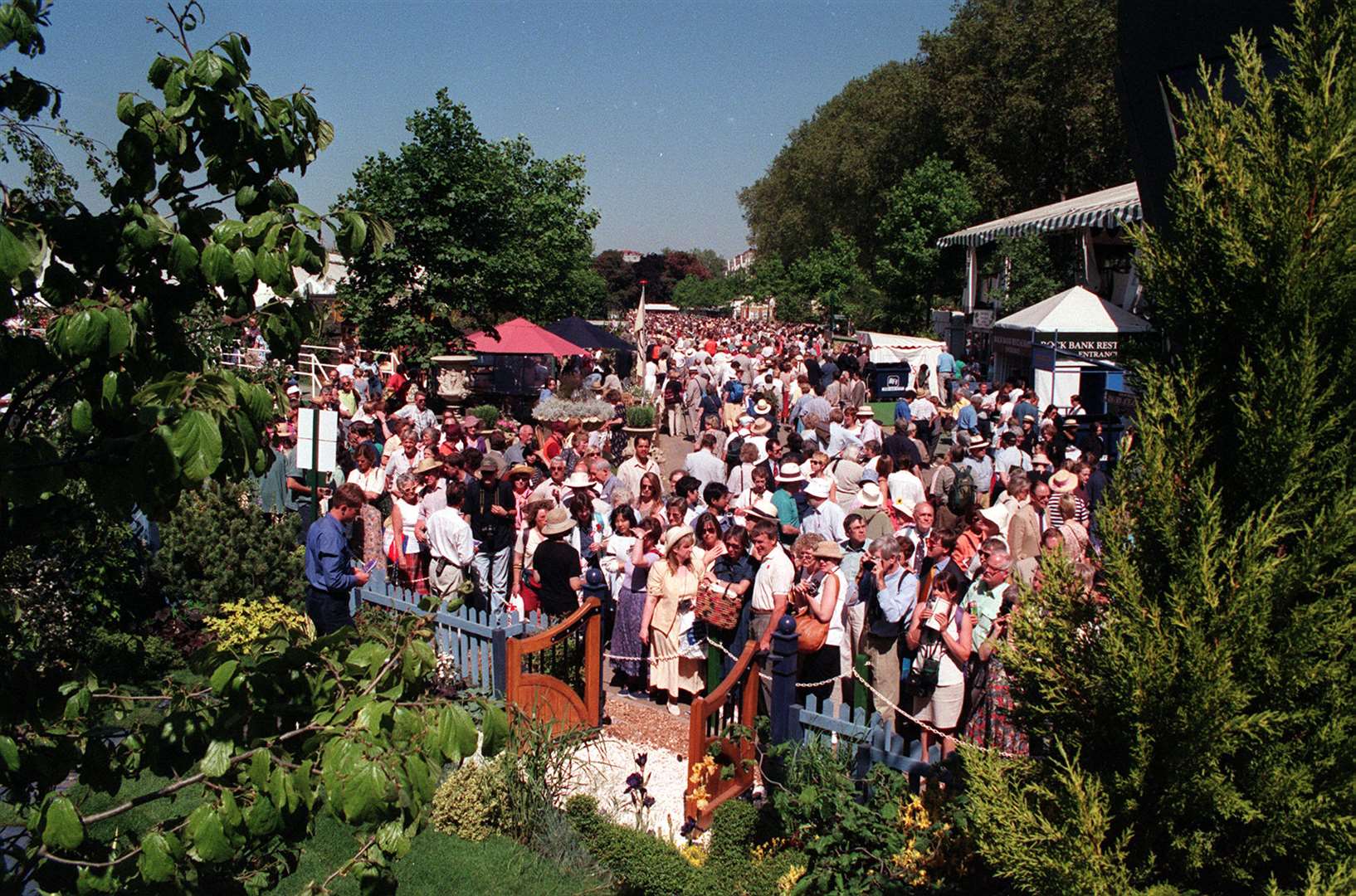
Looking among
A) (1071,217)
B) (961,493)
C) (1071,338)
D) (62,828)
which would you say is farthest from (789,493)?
(1071,217)

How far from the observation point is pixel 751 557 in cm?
851

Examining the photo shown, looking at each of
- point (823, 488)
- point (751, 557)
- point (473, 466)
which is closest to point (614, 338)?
point (473, 466)

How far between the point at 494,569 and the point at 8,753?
7.45 metres

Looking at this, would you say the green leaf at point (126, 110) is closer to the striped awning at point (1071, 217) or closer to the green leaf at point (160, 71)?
the green leaf at point (160, 71)

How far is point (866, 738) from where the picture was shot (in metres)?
6.39

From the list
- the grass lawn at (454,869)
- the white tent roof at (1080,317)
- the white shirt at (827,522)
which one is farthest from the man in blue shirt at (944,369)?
the grass lawn at (454,869)

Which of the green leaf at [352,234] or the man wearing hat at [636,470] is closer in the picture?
the green leaf at [352,234]

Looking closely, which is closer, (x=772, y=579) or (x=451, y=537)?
(x=772, y=579)

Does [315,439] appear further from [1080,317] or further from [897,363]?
[897,363]

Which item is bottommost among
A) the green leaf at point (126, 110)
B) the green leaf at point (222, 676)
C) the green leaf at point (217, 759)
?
the green leaf at point (217, 759)

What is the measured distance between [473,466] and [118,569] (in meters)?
3.81

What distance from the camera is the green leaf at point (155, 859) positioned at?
2719 millimetres

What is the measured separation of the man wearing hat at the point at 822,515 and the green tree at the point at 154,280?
7566 millimetres

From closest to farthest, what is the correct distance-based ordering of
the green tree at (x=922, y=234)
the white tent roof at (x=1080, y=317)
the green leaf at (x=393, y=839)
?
the green leaf at (x=393, y=839)
the white tent roof at (x=1080, y=317)
the green tree at (x=922, y=234)
